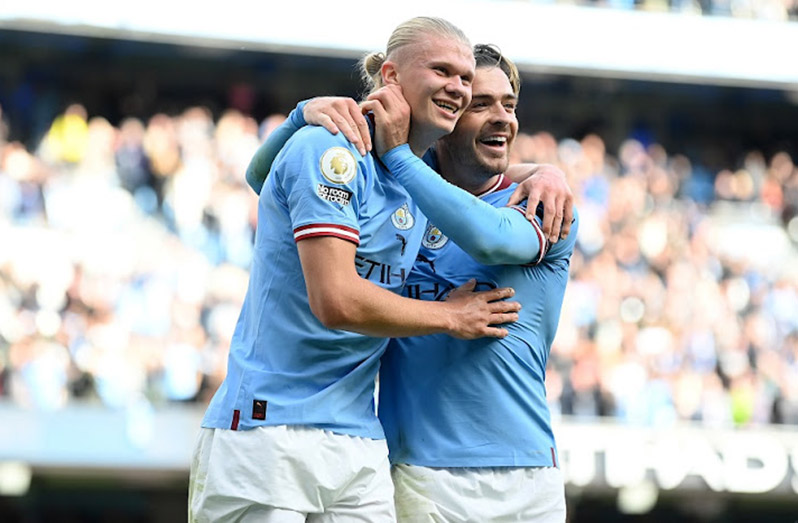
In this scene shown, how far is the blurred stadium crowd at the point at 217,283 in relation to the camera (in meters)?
11.0

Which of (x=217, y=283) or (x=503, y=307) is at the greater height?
(x=217, y=283)

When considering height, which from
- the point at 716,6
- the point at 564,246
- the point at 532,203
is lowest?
the point at 564,246

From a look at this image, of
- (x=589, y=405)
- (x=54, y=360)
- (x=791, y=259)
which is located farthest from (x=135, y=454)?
(x=791, y=259)

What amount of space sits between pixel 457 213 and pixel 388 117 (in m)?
0.33

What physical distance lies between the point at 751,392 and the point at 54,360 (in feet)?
22.1

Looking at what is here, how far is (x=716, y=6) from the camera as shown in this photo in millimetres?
15312

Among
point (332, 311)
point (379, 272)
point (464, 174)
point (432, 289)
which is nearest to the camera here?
point (332, 311)

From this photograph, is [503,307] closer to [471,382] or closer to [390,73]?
[471,382]

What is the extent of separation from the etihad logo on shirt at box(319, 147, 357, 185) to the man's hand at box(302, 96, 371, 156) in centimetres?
7

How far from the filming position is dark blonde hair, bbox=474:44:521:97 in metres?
4.02

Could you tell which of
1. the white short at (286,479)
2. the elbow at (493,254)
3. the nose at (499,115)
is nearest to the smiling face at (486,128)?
the nose at (499,115)

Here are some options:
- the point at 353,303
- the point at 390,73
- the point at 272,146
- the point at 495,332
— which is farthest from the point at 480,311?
the point at 272,146

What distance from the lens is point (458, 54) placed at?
3592mm

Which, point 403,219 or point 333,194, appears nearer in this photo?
point 333,194
